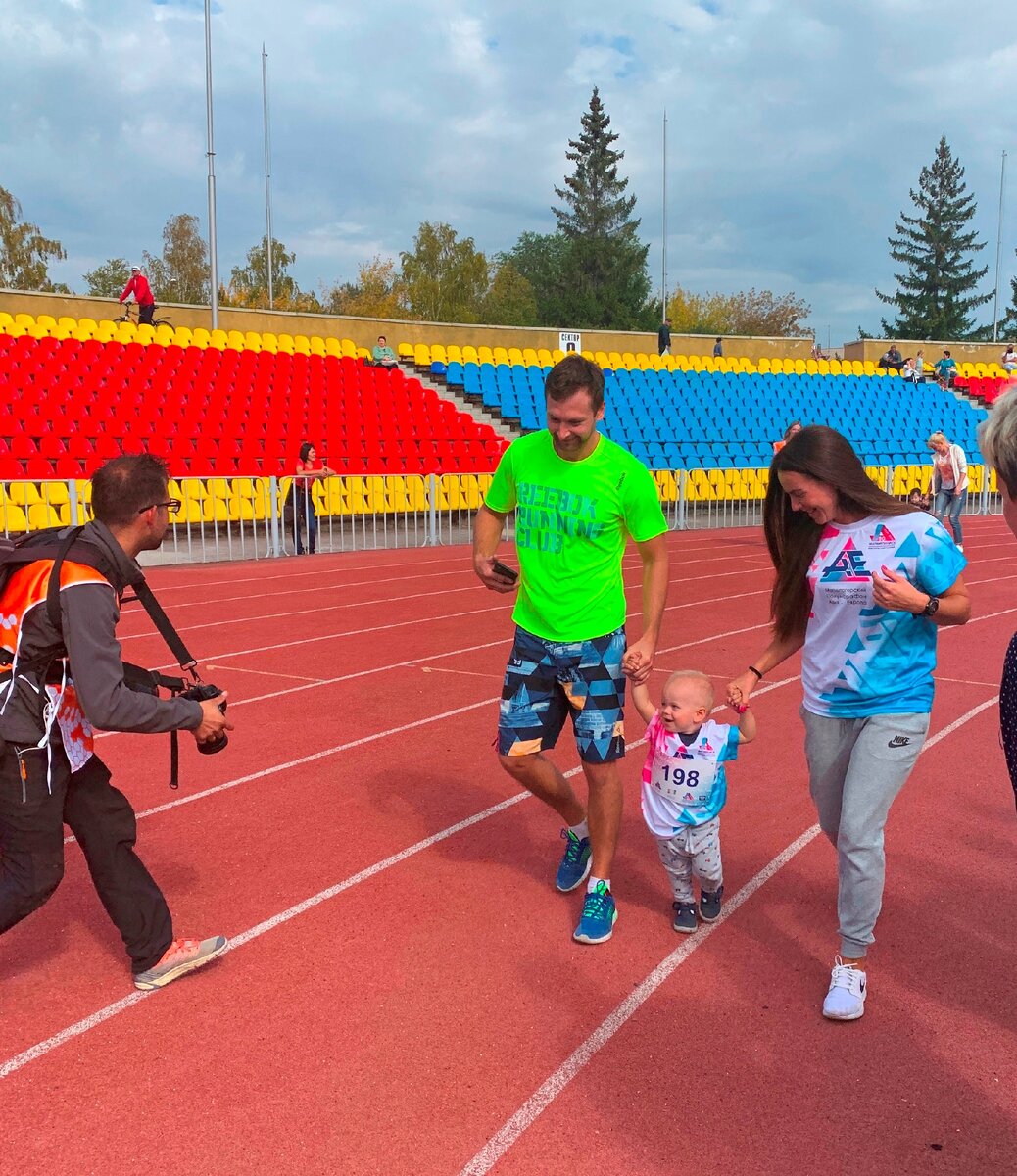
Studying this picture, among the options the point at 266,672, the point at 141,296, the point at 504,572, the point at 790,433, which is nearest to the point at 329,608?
the point at 266,672

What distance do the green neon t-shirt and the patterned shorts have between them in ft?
0.19

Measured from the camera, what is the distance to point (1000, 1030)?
332 cm

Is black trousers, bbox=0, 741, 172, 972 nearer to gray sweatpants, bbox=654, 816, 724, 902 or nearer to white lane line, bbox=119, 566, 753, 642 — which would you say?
gray sweatpants, bbox=654, 816, 724, 902

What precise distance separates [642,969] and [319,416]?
18164mm

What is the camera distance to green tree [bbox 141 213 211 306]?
6244cm

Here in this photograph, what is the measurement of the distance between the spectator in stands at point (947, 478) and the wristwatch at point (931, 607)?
13.2m

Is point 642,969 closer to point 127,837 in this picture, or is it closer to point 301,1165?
point 301,1165

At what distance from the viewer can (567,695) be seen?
4035 mm

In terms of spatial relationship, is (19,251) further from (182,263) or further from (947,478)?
(947,478)

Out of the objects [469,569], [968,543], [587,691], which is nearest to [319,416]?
[469,569]

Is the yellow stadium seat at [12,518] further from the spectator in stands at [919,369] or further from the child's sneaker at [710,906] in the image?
the spectator in stands at [919,369]

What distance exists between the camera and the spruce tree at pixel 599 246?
6450 centimetres

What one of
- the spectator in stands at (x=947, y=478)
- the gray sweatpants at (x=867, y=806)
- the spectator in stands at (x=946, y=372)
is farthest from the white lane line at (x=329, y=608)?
the spectator in stands at (x=946, y=372)

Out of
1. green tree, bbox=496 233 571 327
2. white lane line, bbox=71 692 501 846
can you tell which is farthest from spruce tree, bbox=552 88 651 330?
white lane line, bbox=71 692 501 846
